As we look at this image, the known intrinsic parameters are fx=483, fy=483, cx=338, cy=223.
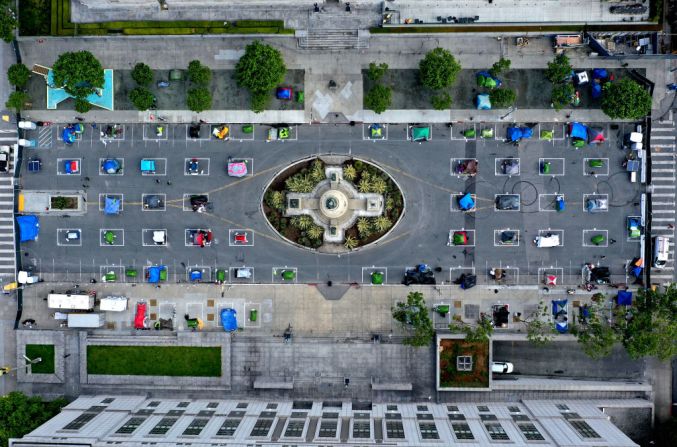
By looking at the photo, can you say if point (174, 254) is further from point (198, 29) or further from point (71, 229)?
point (198, 29)

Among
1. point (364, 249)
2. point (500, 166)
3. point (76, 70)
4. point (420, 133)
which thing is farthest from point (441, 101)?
point (76, 70)

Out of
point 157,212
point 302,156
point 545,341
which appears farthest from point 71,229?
point 545,341

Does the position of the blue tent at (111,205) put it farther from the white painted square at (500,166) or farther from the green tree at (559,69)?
the green tree at (559,69)

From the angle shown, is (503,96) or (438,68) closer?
(438,68)

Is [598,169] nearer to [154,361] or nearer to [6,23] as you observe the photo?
[154,361]

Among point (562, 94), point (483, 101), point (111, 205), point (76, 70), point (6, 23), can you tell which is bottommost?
point (111, 205)

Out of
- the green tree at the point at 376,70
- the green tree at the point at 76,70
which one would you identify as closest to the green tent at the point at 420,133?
the green tree at the point at 376,70
